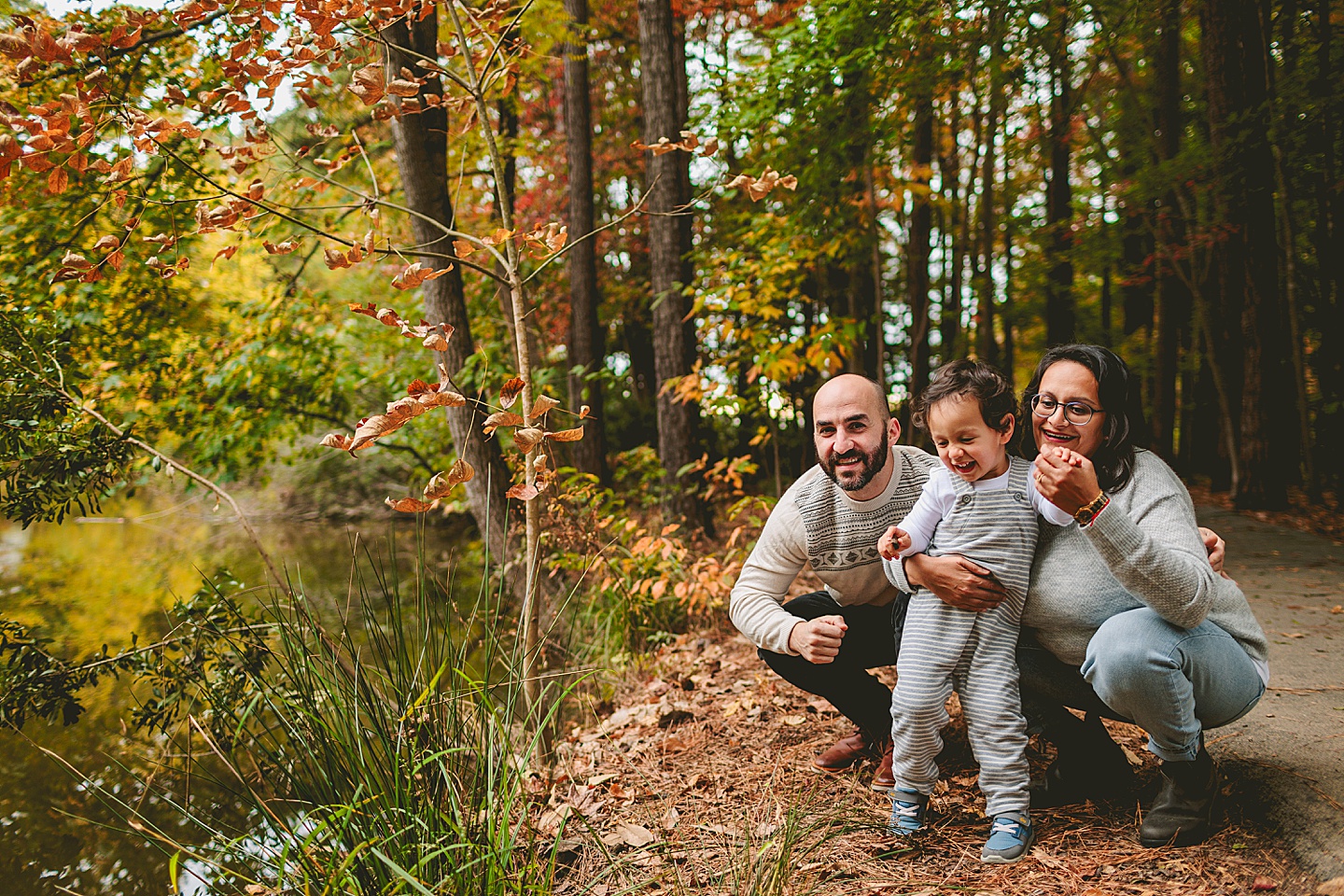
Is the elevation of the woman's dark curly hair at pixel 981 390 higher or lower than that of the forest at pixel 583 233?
lower

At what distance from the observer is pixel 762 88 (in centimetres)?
546

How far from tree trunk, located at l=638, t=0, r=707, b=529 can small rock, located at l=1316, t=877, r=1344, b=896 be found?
14.6 ft

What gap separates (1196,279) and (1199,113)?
2089 mm

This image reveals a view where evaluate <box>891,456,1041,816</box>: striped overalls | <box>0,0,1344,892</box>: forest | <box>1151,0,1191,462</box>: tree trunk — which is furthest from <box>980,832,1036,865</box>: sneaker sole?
<box>1151,0,1191,462</box>: tree trunk

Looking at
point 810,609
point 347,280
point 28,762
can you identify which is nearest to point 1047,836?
point 810,609

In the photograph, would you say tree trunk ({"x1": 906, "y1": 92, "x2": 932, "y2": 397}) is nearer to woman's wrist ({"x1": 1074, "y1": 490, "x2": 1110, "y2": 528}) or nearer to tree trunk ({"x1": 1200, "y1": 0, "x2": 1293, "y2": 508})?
tree trunk ({"x1": 1200, "y1": 0, "x2": 1293, "y2": 508})

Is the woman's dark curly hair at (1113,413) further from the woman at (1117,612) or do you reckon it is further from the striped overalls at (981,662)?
the striped overalls at (981,662)

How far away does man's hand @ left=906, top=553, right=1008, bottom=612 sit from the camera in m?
2.00

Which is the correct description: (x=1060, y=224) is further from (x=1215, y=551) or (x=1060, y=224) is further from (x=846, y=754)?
(x=846, y=754)

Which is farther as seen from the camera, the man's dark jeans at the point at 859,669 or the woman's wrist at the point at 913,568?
the man's dark jeans at the point at 859,669

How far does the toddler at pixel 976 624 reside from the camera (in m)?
1.98

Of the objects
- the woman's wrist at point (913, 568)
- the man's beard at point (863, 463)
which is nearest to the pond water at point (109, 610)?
the man's beard at point (863, 463)

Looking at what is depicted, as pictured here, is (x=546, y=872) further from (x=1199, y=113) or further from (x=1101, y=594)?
(x=1199, y=113)

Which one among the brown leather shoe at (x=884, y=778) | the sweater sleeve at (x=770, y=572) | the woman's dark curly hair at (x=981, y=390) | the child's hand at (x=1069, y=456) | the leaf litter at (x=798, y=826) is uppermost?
the woman's dark curly hair at (x=981, y=390)
